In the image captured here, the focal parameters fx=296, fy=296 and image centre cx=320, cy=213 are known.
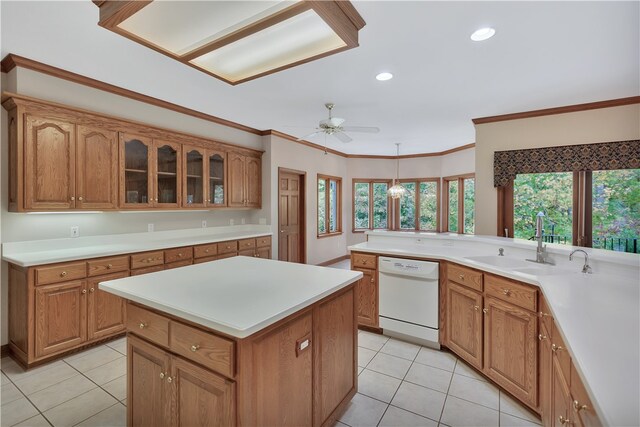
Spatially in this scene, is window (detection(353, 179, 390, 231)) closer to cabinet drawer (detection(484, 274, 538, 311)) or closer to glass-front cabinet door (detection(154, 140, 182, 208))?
glass-front cabinet door (detection(154, 140, 182, 208))

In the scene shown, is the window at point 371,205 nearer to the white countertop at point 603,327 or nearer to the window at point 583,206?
the window at point 583,206

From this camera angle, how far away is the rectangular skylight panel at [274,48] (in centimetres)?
170

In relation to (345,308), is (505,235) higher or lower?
higher

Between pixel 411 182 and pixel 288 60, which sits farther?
pixel 411 182

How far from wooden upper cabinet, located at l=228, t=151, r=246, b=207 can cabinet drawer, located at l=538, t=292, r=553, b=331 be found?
12.9 feet

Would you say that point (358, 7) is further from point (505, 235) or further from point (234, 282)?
point (505, 235)

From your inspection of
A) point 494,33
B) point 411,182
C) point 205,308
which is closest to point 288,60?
point 494,33

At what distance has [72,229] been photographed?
3.03m

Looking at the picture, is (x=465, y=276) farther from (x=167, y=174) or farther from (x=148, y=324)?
(x=167, y=174)

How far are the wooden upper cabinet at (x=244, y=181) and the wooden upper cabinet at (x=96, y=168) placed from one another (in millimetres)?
1645

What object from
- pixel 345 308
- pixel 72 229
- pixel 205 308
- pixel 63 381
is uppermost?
pixel 72 229

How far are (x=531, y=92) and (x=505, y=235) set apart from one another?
1745 millimetres

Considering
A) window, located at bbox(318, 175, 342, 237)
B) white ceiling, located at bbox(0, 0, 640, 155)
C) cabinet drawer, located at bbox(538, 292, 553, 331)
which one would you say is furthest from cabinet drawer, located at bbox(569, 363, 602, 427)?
window, located at bbox(318, 175, 342, 237)

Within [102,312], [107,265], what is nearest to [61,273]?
[107,265]
